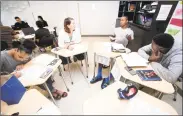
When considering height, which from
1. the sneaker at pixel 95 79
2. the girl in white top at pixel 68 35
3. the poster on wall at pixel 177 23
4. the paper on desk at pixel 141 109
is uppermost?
the poster on wall at pixel 177 23

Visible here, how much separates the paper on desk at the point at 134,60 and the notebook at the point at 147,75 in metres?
0.12

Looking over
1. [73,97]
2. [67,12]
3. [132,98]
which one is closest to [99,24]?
[67,12]

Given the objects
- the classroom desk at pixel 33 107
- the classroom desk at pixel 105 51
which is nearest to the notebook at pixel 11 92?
the classroom desk at pixel 33 107

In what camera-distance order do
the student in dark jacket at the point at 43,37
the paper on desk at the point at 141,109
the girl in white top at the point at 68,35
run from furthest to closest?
1. the student in dark jacket at the point at 43,37
2. the girl in white top at the point at 68,35
3. the paper on desk at the point at 141,109

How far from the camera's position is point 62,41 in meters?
1.95

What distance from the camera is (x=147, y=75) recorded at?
102cm

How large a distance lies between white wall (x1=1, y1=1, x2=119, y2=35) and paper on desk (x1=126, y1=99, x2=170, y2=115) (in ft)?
13.1

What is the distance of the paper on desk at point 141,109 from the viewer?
0.70m

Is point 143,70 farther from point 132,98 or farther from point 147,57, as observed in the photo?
point 132,98

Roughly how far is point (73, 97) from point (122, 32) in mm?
1617

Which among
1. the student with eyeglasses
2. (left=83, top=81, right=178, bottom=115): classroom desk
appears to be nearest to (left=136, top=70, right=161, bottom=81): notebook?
(left=83, top=81, right=178, bottom=115): classroom desk

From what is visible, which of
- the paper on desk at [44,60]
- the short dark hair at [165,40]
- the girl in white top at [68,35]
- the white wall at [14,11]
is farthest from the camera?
the white wall at [14,11]

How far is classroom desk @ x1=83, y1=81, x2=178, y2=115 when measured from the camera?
706 millimetres

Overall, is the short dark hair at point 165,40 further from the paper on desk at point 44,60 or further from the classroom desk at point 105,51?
the paper on desk at point 44,60
